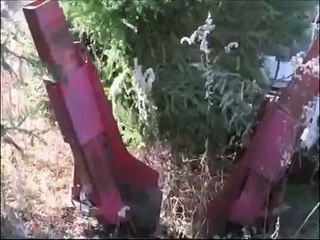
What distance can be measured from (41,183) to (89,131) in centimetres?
48

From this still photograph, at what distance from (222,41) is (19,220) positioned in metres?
1.05

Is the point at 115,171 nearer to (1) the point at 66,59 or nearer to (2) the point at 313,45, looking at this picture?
(1) the point at 66,59

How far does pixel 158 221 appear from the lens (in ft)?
9.47

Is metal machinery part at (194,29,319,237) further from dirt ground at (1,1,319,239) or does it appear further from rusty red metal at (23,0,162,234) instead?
rusty red metal at (23,0,162,234)

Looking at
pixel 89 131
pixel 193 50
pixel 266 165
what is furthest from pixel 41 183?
pixel 266 165

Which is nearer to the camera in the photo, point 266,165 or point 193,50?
point 266,165

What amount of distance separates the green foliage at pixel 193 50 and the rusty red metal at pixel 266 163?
20 cm

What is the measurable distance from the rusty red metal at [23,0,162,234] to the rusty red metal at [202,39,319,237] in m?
0.27

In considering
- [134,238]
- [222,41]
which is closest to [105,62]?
[222,41]

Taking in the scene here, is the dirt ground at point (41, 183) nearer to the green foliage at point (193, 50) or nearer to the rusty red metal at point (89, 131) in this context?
the rusty red metal at point (89, 131)

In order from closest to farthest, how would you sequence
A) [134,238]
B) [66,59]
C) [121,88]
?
[66,59], [134,238], [121,88]

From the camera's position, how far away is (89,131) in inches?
103

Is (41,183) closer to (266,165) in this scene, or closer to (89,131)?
(89,131)

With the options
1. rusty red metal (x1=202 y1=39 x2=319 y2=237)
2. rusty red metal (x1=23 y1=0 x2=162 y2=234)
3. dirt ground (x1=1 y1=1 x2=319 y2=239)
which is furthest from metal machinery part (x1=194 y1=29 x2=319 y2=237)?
rusty red metal (x1=23 y1=0 x2=162 y2=234)
